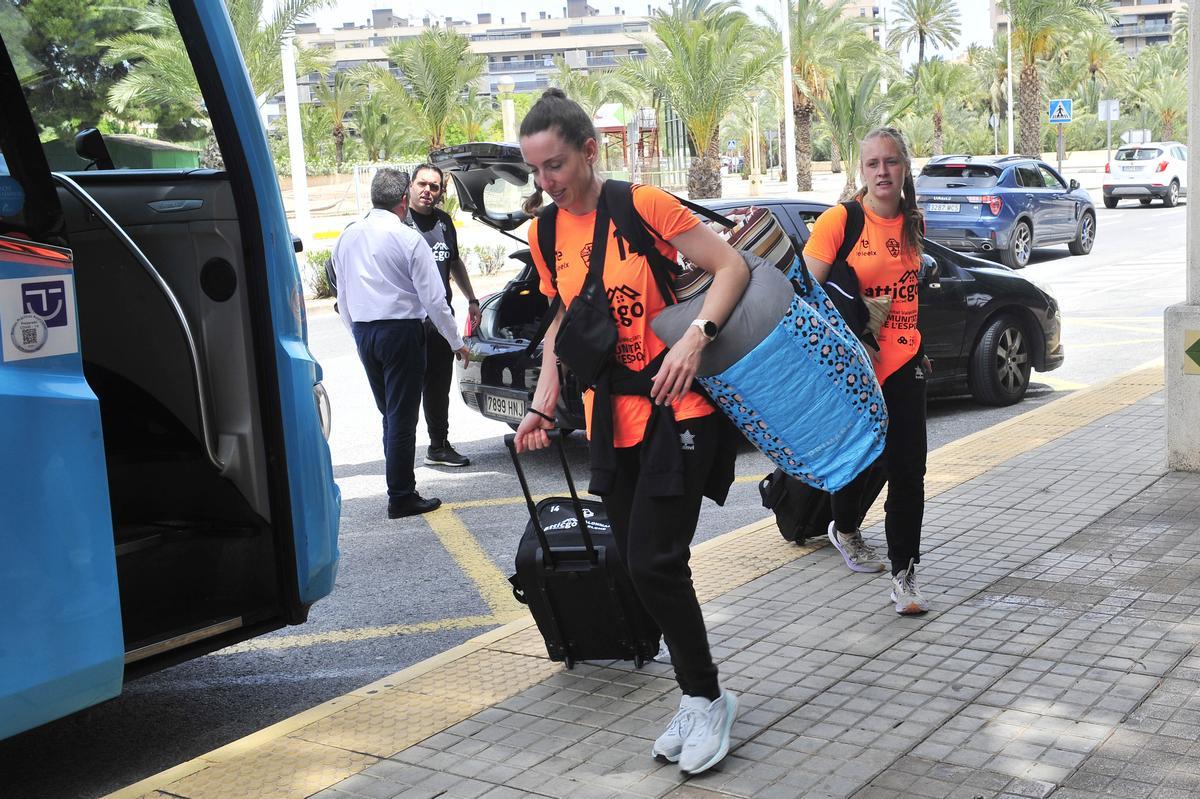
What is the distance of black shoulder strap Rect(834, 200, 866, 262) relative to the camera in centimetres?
503

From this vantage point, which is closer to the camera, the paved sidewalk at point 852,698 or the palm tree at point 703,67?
the paved sidewalk at point 852,698

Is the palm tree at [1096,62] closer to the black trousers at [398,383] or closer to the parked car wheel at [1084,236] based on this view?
the parked car wheel at [1084,236]

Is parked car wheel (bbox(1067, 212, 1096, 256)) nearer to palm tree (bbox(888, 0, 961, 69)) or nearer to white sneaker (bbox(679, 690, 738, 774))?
white sneaker (bbox(679, 690, 738, 774))

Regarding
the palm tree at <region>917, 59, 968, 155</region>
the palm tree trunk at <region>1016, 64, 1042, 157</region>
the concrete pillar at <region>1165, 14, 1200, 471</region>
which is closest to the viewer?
the concrete pillar at <region>1165, 14, 1200, 471</region>

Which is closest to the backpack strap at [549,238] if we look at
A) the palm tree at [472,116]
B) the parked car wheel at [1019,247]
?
the parked car wheel at [1019,247]

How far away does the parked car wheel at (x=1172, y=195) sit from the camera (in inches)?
1286

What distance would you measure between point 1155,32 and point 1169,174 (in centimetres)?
11527

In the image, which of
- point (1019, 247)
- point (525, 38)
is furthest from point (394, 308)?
point (525, 38)

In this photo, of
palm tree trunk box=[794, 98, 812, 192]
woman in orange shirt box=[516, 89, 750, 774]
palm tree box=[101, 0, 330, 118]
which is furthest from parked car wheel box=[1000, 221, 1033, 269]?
palm tree trunk box=[794, 98, 812, 192]

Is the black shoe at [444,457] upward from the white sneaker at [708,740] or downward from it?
downward

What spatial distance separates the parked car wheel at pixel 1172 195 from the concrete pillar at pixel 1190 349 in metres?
28.3

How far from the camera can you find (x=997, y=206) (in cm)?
2036

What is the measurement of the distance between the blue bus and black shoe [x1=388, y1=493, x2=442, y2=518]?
259cm

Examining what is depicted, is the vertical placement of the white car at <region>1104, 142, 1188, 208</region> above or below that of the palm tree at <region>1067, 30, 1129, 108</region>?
below
